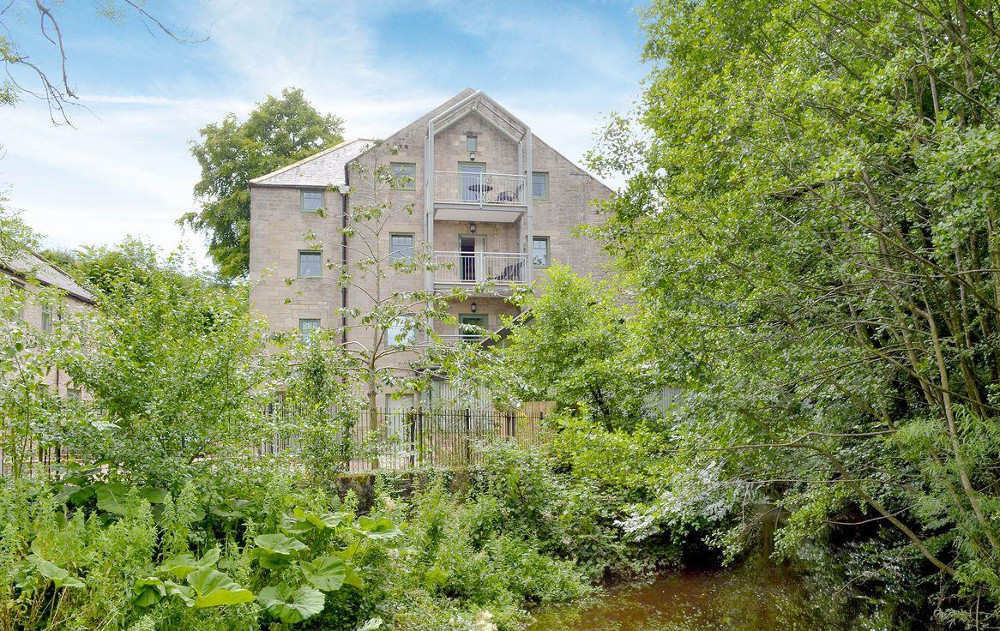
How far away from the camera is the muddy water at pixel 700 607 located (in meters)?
7.47

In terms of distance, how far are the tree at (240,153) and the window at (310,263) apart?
17.0ft

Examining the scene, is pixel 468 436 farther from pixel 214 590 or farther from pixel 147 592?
pixel 147 592

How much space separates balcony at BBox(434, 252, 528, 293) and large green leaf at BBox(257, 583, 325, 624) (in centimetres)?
1672

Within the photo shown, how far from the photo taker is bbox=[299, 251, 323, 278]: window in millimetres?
22422

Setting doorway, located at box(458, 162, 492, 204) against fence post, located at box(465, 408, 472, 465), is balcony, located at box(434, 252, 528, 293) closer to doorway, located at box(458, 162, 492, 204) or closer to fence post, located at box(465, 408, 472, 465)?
doorway, located at box(458, 162, 492, 204)

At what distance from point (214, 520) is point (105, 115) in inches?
142

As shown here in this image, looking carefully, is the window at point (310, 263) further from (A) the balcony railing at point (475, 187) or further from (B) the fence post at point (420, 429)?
(B) the fence post at point (420, 429)

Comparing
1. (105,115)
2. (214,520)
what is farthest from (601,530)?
(105,115)

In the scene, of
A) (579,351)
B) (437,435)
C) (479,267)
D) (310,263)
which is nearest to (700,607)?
(437,435)

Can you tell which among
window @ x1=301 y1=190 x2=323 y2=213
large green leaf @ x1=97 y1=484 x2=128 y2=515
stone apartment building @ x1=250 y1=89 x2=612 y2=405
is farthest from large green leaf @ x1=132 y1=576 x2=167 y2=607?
window @ x1=301 y1=190 x2=323 y2=213

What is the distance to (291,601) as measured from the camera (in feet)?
16.6

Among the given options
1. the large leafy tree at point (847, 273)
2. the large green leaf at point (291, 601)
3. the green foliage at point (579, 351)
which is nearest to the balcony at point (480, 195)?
the green foliage at point (579, 351)

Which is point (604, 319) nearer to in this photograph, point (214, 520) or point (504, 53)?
point (504, 53)

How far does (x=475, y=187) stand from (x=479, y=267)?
111 inches
